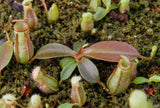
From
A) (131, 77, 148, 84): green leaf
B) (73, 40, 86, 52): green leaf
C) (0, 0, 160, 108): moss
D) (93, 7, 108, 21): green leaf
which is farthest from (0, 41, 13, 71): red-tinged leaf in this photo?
(131, 77, 148, 84): green leaf

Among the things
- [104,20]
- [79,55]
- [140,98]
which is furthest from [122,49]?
[140,98]

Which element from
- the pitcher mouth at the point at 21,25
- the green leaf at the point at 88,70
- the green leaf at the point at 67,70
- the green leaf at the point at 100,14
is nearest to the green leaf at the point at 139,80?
the green leaf at the point at 88,70

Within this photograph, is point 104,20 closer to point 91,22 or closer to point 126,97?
point 91,22

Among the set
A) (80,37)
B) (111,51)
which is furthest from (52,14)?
(111,51)

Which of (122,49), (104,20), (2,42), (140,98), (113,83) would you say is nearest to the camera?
(140,98)

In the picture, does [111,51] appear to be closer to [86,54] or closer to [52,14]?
[86,54]
